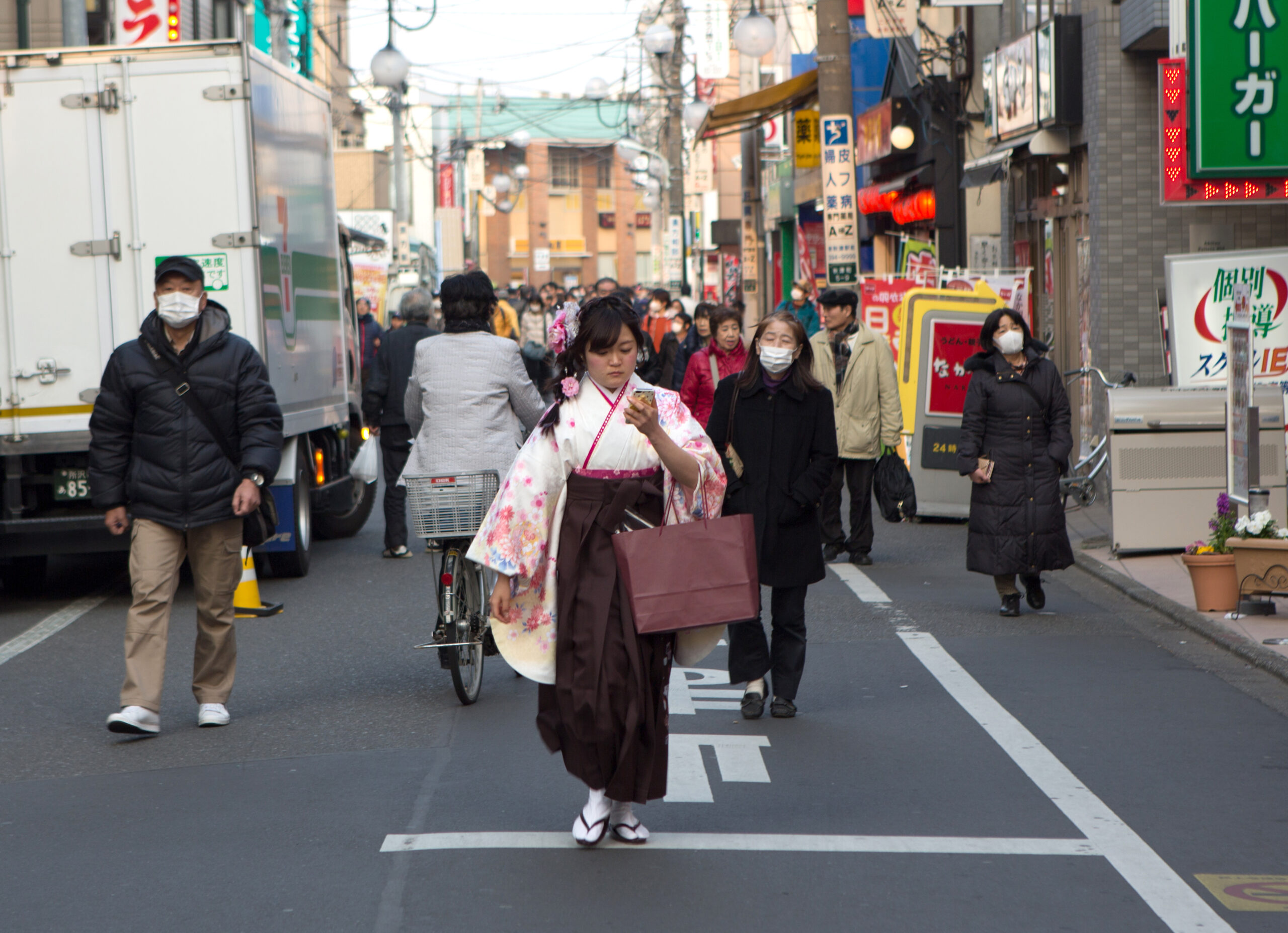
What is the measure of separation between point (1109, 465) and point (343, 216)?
2856 centimetres

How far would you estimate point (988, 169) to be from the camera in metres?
16.8

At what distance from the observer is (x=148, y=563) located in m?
6.62

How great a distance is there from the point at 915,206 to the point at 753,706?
17.4 meters

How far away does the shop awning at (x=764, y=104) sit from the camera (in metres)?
21.9

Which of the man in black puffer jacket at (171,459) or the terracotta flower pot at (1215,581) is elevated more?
the man in black puffer jacket at (171,459)

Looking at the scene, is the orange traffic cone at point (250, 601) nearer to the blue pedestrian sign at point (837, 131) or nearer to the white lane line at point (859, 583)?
the white lane line at point (859, 583)

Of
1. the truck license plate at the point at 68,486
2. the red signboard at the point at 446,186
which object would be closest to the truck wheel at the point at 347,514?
the truck license plate at the point at 68,486

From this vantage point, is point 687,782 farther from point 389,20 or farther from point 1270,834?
point 389,20

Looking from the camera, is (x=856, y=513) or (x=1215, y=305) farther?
(x=1215, y=305)

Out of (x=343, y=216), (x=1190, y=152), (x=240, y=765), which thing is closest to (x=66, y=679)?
(x=240, y=765)

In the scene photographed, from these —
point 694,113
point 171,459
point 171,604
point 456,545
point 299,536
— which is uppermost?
point 694,113

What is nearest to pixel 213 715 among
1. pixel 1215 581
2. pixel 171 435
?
pixel 171 435

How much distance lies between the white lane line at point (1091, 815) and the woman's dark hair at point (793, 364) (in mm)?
1645

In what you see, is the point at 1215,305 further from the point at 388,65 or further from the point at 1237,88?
the point at 388,65
